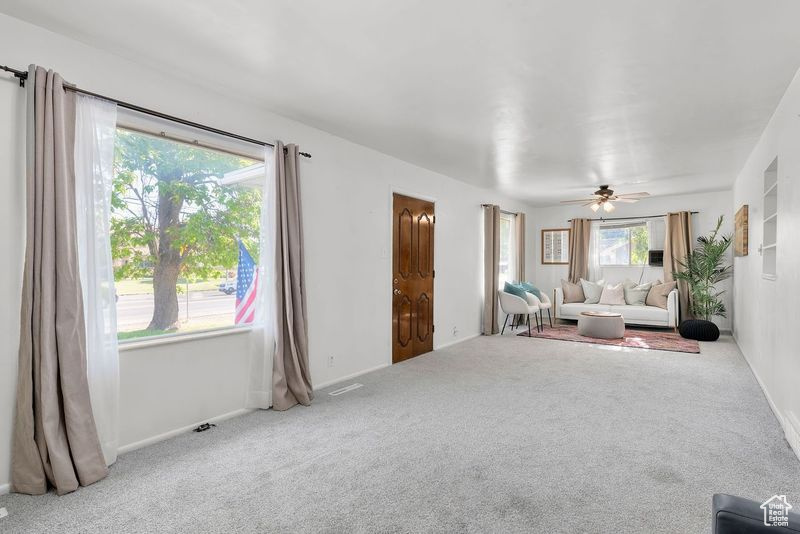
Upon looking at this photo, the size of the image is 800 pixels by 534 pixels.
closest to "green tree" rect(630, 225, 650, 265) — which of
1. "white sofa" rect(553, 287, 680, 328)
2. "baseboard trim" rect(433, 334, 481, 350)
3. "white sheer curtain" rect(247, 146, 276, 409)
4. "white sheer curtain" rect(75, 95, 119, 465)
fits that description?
"white sofa" rect(553, 287, 680, 328)

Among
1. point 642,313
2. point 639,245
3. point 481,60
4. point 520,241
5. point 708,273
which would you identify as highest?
point 481,60

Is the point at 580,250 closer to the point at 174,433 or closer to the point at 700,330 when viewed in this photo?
the point at 700,330

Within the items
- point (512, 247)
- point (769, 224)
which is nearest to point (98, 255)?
point (769, 224)

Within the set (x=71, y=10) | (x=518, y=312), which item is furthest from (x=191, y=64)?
(x=518, y=312)

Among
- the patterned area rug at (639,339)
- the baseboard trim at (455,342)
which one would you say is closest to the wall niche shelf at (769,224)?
the patterned area rug at (639,339)

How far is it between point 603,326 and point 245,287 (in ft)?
18.4

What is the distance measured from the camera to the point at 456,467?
2.55 m

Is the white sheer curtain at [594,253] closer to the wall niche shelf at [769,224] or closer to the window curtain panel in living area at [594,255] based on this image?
the window curtain panel in living area at [594,255]

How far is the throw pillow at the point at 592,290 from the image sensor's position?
27.5 feet

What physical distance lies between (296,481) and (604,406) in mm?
2588

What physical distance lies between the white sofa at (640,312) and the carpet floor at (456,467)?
3.53 metres

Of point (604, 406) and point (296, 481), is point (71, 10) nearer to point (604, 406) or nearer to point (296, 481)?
point (296, 481)

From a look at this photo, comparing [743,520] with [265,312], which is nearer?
[743,520]

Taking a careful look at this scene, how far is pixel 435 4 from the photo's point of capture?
6.94 ft
